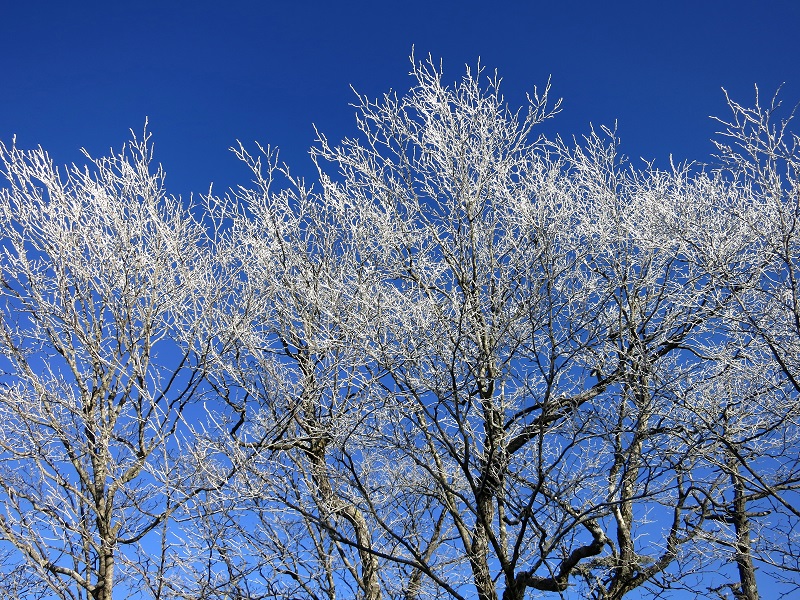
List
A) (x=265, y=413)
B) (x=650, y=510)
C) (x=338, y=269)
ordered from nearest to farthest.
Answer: (x=650, y=510), (x=265, y=413), (x=338, y=269)

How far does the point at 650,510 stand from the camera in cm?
532

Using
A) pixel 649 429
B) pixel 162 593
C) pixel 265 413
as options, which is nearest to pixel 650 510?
pixel 649 429

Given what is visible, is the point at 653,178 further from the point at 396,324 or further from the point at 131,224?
the point at 131,224

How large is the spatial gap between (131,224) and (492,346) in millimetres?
4182

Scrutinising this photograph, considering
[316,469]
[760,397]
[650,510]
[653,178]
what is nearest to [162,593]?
[316,469]

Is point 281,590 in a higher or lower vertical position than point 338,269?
lower

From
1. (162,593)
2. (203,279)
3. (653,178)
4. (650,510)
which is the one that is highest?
(653,178)

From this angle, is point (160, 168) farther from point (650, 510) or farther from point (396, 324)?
point (650, 510)

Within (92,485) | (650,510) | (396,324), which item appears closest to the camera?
(396,324)

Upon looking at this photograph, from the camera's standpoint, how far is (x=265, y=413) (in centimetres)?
648

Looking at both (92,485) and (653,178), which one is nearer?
(92,485)

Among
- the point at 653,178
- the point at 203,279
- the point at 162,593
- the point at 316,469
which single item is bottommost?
the point at 162,593

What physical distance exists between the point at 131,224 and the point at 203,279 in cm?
93

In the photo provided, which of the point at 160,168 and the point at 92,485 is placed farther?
the point at 160,168
